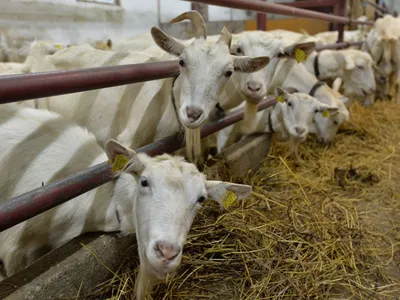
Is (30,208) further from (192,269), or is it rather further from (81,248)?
(192,269)

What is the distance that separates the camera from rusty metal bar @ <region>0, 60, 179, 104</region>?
1.38m

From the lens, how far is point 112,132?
2.79 meters

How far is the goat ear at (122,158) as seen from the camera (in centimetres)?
171

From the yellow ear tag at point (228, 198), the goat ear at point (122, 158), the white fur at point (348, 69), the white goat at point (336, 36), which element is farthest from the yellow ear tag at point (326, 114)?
the white goat at point (336, 36)

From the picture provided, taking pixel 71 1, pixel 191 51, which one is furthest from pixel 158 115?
pixel 71 1

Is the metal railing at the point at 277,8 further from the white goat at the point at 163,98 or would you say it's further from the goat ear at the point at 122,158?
the goat ear at the point at 122,158

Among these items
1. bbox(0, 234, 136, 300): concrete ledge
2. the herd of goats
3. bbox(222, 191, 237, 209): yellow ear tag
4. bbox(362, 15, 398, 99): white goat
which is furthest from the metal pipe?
bbox(362, 15, 398, 99): white goat

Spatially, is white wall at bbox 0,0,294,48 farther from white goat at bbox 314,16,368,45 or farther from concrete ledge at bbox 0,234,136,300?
concrete ledge at bbox 0,234,136,300

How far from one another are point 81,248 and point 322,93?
3.79 metres

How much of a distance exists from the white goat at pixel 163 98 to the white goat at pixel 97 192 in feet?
1.31

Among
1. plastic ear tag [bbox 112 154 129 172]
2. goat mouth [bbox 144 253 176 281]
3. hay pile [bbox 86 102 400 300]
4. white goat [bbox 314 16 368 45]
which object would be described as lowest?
hay pile [bbox 86 102 400 300]

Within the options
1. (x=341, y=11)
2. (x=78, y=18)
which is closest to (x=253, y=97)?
(x=341, y=11)

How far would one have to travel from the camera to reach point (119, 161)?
1726 mm

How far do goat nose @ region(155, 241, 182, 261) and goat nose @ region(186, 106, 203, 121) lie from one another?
89 cm
